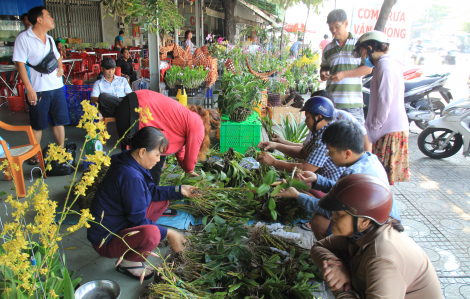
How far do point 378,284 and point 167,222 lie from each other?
184 centimetres

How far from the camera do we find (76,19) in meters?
13.8

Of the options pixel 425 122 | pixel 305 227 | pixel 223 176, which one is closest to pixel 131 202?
pixel 223 176

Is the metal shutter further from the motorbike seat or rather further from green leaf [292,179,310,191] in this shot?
green leaf [292,179,310,191]

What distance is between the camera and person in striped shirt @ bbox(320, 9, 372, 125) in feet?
10.5

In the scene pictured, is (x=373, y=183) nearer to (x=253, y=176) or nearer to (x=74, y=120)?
(x=253, y=176)

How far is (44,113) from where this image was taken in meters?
3.52

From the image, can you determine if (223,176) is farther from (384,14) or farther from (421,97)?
(421,97)

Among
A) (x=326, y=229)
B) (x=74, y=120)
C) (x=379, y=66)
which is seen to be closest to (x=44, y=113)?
(x=74, y=120)

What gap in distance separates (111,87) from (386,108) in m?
3.23

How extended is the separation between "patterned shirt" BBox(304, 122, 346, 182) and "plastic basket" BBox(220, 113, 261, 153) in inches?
54.4

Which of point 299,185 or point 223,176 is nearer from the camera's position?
point 299,185

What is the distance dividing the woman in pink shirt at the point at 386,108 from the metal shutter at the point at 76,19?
1396 cm

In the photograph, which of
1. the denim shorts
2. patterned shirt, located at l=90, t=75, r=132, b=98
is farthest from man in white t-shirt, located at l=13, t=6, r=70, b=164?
patterned shirt, located at l=90, t=75, r=132, b=98

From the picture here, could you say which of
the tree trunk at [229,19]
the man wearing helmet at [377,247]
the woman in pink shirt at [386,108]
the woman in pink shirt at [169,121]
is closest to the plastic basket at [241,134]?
the woman in pink shirt at [169,121]
